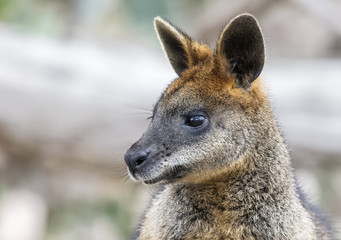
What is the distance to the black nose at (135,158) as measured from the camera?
15.8 feet

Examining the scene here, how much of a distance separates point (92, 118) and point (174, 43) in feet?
12.0

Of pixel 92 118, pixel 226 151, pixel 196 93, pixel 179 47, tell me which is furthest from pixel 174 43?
pixel 92 118

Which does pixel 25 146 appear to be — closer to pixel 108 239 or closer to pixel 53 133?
pixel 53 133

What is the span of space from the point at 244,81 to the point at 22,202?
5537 mm

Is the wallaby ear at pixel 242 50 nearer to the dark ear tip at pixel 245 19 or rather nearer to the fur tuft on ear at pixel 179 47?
the dark ear tip at pixel 245 19

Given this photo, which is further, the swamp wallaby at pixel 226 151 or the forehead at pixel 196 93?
the forehead at pixel 196 93

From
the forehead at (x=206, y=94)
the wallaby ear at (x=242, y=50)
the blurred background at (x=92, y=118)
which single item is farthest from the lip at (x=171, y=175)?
the blurred background at (x=92, y=118)

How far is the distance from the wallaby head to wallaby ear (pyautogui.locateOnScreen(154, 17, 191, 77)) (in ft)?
0.59

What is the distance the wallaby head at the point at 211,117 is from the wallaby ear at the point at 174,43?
0.18 metres

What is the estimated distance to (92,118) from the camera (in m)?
8.95

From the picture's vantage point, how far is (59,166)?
9570 mm

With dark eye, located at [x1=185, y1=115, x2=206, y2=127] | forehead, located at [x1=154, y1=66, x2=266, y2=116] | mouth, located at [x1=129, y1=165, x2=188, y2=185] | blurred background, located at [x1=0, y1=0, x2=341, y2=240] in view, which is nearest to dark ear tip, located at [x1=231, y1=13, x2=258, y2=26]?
forehead, located at [x1=154, y1=66, x2=266, y2=116]

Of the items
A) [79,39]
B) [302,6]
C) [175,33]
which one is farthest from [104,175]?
[175,33]

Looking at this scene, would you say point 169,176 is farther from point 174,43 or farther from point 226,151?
point 174,43
